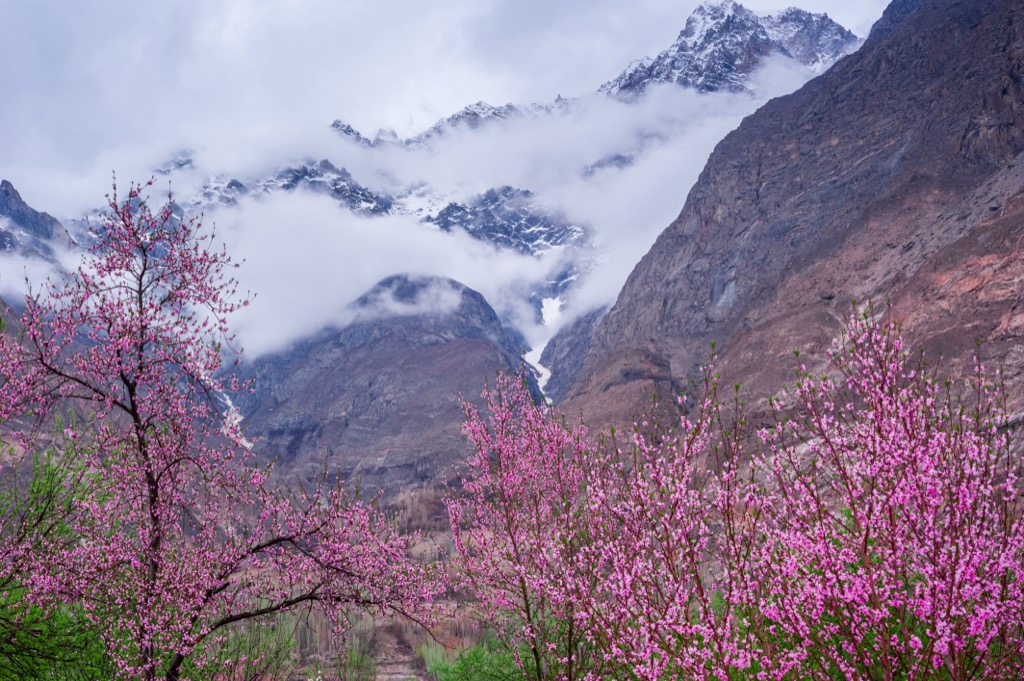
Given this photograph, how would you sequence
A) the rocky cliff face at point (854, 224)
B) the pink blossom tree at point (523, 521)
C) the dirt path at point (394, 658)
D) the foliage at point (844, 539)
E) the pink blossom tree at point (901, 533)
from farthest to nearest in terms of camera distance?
the rocky cliff face at point (854, 224), the dirt path at point (394, 658), the pink blossom tree at point (523, 521), the foliage at point (844, 539), the pink blossom tree at point (901, 533)

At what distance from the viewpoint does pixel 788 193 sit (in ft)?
381

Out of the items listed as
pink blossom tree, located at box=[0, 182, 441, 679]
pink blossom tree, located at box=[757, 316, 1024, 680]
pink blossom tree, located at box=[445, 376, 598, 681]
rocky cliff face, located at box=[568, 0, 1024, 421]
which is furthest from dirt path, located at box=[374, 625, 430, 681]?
pink blossom tree, located at box=[757, 316, 1024, 680]

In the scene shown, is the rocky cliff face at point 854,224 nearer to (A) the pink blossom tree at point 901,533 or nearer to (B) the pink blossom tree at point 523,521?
(B) the pink blossom tree at point 523,521

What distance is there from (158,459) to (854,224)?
340ft

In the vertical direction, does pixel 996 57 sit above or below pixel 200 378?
above

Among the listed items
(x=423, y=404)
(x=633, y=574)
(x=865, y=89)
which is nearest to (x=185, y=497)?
(x=633, y=574)

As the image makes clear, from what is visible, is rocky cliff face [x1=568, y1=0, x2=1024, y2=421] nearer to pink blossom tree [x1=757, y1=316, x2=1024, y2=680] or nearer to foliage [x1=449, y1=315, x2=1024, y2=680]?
foliage [x1=449, y1=315, x2=1024, y2=680]

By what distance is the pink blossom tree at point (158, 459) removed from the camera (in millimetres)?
9188

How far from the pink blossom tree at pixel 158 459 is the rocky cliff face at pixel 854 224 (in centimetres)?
5213

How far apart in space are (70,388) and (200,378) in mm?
1727

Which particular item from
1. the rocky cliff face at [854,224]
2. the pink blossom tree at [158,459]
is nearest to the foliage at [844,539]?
the pink blossom tree at [158,459]

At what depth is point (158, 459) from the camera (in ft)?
31.9

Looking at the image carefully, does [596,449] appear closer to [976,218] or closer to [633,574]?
[633,574]

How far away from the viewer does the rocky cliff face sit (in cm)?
6781
